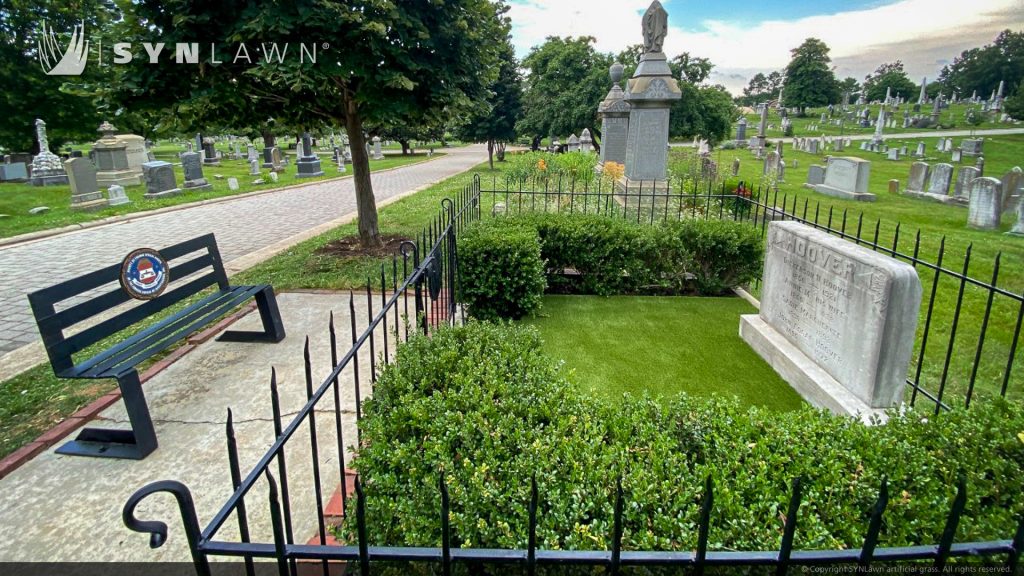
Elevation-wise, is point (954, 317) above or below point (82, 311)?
below

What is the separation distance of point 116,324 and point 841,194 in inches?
714

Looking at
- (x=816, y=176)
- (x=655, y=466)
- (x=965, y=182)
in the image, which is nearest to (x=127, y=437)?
(x=655, y=466)

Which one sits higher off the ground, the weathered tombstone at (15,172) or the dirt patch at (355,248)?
the weathered tombstone at (15,172)

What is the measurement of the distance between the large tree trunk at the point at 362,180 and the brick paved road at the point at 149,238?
233 cm

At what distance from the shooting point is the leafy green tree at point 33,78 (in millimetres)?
21641

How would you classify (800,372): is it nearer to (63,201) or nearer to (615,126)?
(615,126)

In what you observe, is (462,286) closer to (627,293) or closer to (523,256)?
(523,256)

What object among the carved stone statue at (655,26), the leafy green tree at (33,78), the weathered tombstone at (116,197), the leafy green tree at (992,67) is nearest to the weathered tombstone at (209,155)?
the leafy green tree at (33,78)

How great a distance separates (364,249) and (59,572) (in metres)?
6.79

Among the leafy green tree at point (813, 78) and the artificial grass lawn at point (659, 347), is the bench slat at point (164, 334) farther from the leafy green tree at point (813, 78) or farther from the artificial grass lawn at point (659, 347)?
the leafy green tree at point (813, 78)

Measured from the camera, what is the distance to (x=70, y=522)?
9.35 feet

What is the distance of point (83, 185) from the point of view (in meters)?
14.9

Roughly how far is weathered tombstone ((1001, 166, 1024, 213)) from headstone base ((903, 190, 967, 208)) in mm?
1837

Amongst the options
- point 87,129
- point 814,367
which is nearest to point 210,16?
point 814,367
